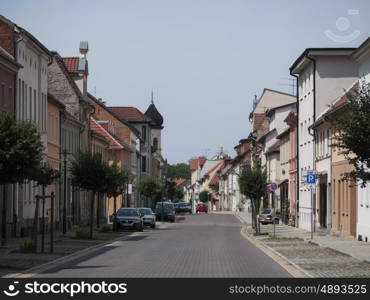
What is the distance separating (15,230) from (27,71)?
8.21 m

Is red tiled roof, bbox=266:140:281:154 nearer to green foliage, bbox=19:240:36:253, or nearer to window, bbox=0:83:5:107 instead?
window, bbox=0:83:5:107

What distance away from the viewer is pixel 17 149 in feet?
85.4

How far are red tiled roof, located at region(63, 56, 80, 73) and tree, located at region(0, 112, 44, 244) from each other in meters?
42.7

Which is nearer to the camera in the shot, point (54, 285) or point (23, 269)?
point (54, 285)

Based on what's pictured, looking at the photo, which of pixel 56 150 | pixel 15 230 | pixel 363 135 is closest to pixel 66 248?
pixel 15 230

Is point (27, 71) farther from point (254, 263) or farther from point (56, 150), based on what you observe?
point (254, 263)

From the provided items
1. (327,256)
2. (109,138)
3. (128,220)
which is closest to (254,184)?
(128,220)

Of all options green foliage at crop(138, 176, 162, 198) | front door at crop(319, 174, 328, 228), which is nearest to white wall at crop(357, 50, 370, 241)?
front door at crop(319, 174, 328, 228)

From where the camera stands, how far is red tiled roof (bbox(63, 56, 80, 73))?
69.6 m

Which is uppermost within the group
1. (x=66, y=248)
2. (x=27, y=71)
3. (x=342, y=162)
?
(x=27, y=71)

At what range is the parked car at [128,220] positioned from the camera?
54.1 m

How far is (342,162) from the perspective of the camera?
44594 mm

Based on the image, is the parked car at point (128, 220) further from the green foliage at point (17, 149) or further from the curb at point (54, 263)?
the green foliage at point (17, 149)

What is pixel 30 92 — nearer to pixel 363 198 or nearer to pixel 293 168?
pixel 363 198
